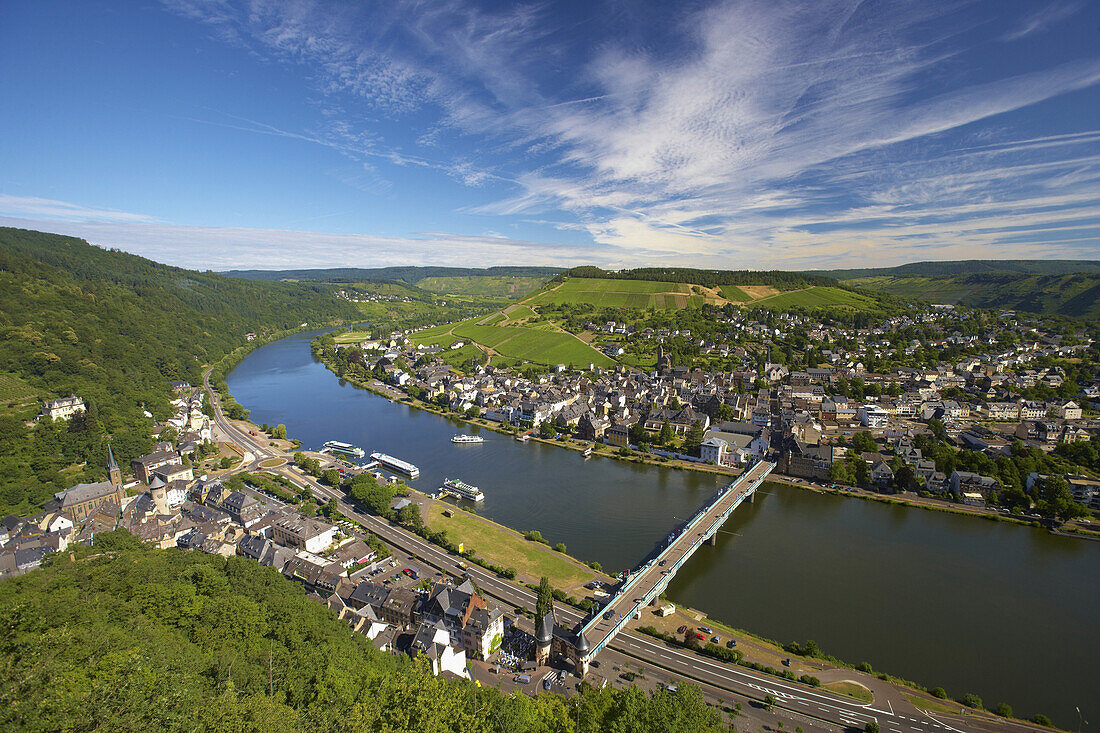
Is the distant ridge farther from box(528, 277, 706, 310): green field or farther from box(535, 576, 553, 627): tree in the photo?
box(535, 576, 553, 627): tree

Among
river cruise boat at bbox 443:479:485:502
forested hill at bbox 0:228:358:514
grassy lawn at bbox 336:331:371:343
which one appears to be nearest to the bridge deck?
river cruise boat at bbox 443:479:485:502

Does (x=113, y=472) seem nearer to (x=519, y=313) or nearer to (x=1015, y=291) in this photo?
(x=519, y=313)

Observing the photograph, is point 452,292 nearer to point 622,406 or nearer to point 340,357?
point 340,357

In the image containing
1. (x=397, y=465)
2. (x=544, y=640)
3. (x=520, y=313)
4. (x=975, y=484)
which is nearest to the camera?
(x=544, y=640)

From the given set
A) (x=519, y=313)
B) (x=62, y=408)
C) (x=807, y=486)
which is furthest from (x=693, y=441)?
(x=519, y=313)

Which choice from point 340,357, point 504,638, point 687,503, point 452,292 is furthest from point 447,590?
point 452,292

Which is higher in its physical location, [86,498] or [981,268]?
[981,268]

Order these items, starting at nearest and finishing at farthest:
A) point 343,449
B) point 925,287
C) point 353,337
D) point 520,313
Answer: point 343,449
point 520,313
point 353,337
point 925,287
